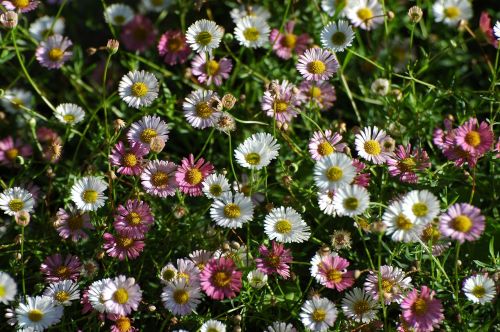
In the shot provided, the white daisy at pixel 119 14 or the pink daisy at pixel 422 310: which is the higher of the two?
the white daisy at pixel 119 14

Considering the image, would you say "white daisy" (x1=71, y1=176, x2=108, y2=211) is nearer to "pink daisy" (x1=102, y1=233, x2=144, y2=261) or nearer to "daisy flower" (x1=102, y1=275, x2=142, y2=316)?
"pink daisy" (x1=102, y1=233, x2=144, y2=261)

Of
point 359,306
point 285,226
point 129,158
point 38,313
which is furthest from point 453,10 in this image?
point 38,313

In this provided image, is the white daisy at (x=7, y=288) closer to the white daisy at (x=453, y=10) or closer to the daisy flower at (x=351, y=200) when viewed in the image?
the daisy flower at (x=351, y=200)

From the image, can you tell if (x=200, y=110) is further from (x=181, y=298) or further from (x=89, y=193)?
(x=181, y=298)

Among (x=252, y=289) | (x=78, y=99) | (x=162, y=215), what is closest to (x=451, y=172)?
(x=252, y=289)

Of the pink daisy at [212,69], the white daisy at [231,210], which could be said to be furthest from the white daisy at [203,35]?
the white daisy at [231,210]

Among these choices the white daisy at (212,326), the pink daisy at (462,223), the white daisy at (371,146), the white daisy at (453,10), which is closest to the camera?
the pink daisy at (462,223)

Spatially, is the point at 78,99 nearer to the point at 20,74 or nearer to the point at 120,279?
the point at 20,74
